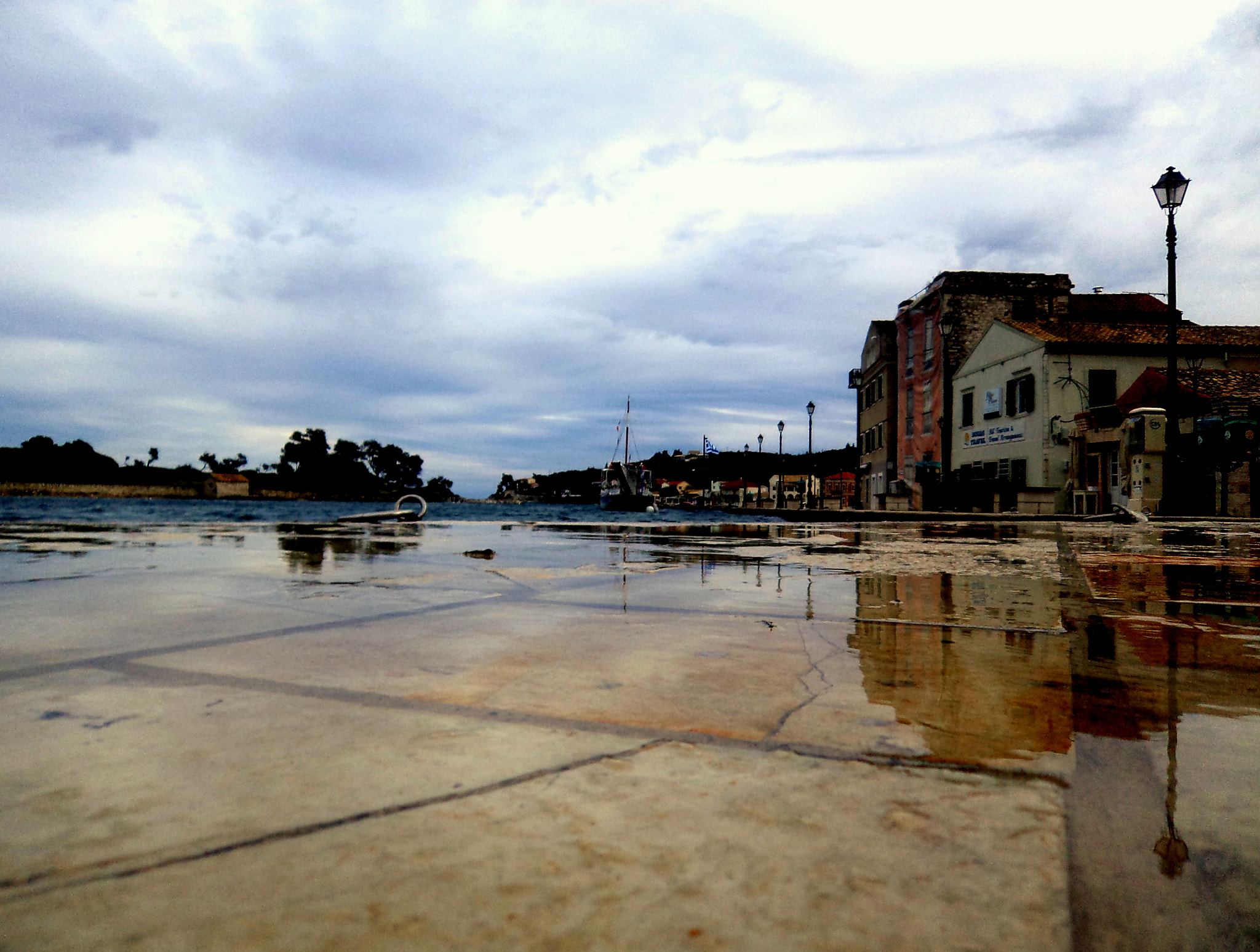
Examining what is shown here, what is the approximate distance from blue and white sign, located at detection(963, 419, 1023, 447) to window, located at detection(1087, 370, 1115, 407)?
2.53 metres

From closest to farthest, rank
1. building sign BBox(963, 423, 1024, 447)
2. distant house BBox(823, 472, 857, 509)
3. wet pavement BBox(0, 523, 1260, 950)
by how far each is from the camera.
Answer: wet pavement BBox(0, 523, 1260, 950), building sign BBox(963, 423, 1024, 447), distant house BBox(823, 472, 857, 509)

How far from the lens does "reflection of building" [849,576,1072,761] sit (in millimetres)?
1647

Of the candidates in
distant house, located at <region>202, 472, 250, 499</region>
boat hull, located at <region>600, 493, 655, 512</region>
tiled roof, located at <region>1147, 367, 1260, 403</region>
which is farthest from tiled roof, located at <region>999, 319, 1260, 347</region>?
distant house, located at <region>202, 472, 250, 499</region>

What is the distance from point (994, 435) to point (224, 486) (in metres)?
141

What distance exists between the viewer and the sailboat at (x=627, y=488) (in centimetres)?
8269

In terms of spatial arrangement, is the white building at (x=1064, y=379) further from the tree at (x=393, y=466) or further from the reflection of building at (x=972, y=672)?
the tree at (x=393, y=466)

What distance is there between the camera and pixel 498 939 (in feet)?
2.97

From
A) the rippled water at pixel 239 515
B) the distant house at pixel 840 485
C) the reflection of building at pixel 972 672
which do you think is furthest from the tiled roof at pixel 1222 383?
the distant house at pixel 840 485

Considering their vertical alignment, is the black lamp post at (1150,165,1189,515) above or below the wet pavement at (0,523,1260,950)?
above

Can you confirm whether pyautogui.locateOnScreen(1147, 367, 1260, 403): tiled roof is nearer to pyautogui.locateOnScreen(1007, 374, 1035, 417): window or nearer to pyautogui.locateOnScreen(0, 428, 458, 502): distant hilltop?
pyautogui.locateOnScreen(1007, 374, 1035, 417): window

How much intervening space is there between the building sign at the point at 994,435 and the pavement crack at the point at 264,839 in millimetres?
29811

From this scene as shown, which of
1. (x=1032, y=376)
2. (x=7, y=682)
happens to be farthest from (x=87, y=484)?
(x=7, y=682)

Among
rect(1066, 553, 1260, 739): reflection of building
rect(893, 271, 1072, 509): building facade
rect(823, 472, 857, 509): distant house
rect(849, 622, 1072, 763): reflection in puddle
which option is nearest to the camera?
rect(849, 622, 1072, 763): reflection in puddle

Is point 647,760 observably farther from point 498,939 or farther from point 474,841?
point 498,939
